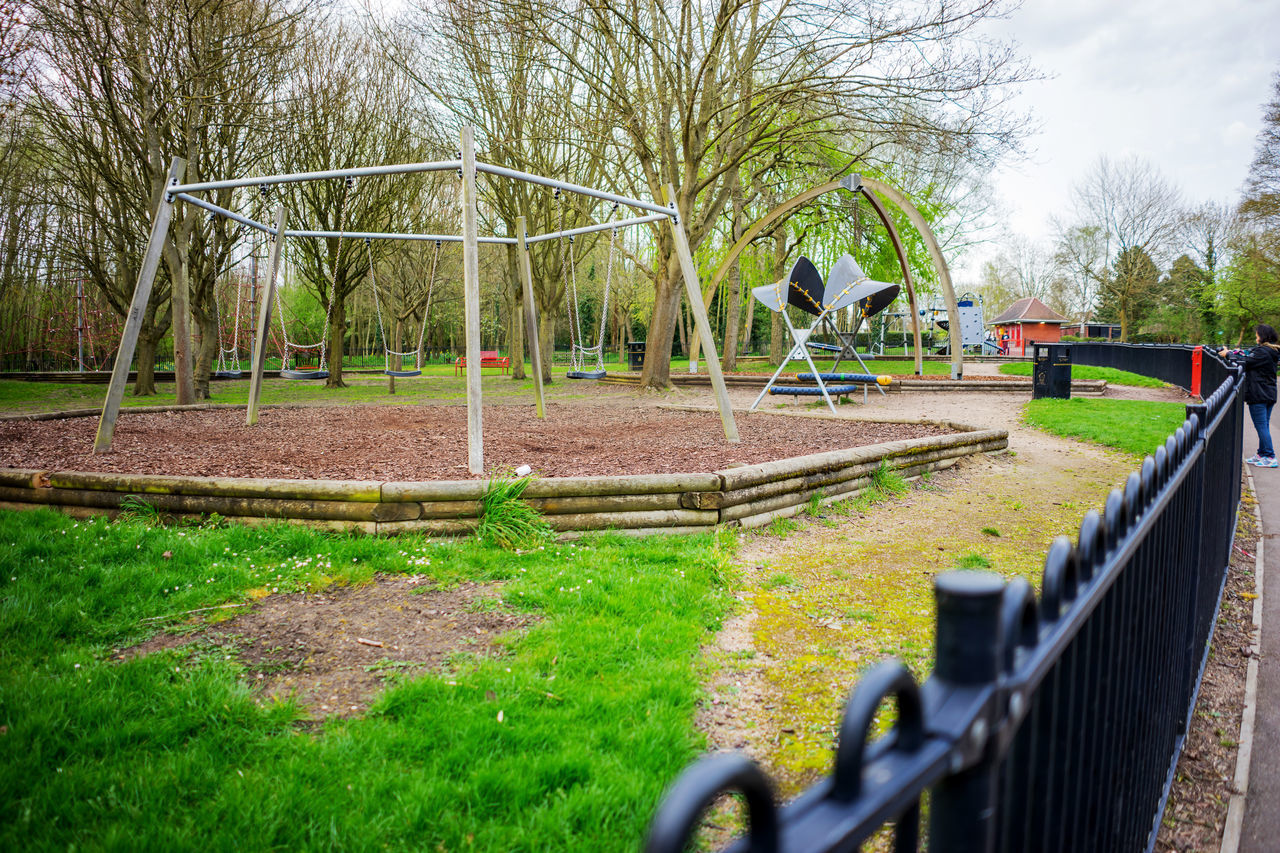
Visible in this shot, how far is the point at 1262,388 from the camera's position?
832cm

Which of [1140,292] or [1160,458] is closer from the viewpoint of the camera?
[1160,458]

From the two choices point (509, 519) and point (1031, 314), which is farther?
point (1031, 314)

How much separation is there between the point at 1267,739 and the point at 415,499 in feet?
14.0

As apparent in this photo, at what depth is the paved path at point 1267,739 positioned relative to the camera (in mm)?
2289

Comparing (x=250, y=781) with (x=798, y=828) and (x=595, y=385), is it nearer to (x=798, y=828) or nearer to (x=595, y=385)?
(x=798, y=828)

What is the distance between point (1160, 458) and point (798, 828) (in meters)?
1.92

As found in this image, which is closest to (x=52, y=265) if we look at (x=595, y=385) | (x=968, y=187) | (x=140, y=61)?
(x=140, y=61)

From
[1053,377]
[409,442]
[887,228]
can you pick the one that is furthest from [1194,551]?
[887,228]

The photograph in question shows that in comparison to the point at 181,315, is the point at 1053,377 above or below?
below

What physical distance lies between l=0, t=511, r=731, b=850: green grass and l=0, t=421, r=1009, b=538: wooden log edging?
72 centimetres

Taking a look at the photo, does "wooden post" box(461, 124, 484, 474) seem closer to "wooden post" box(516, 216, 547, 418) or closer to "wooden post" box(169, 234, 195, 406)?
"wooden post" box(516, 216, 547, 418)

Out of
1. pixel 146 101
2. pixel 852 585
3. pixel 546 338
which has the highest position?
pixel 146 101

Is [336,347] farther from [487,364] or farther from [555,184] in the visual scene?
[555,184]

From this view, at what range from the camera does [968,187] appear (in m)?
32.5
